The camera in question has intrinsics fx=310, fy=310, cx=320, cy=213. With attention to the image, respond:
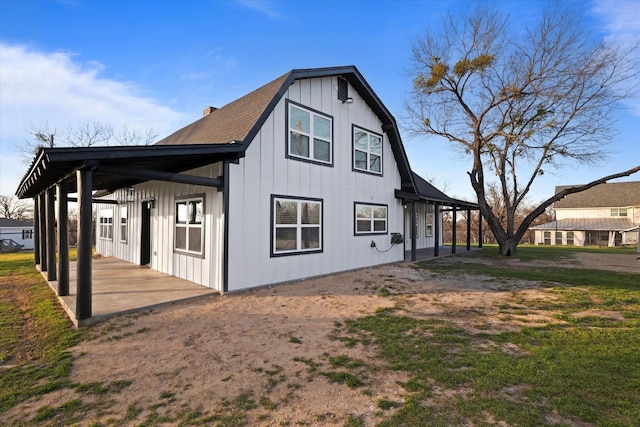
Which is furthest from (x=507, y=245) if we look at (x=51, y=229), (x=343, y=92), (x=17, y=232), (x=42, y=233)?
(x=17, y=232)

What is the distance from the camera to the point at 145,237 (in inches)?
396

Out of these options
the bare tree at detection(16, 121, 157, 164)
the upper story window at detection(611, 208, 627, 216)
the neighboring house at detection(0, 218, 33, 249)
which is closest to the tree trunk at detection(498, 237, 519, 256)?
the upper story window at detection(611, 208, 627, 216)

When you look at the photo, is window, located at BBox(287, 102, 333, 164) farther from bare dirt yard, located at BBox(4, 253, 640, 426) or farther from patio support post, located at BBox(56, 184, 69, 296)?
patio support post, located at BBox(56, 184, 69, 296)

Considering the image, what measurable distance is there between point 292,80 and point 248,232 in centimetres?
387

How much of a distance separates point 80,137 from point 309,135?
27.5 meters

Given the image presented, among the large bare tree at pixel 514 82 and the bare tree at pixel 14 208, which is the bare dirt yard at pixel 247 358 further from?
the bare tree at pixel 14 208

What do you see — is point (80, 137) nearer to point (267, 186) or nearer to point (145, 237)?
point (145, 237)

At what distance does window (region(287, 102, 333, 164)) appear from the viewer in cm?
798

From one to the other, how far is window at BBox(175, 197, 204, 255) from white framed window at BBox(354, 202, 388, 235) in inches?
184

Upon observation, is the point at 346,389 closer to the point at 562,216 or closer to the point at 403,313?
the point at 403,313

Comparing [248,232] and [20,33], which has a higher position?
[20,33]

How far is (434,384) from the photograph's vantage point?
2.96 m

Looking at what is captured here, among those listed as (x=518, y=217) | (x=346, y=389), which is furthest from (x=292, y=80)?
(x=518, y=217)

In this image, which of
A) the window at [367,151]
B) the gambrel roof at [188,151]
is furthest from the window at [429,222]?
the window at [367,151]
